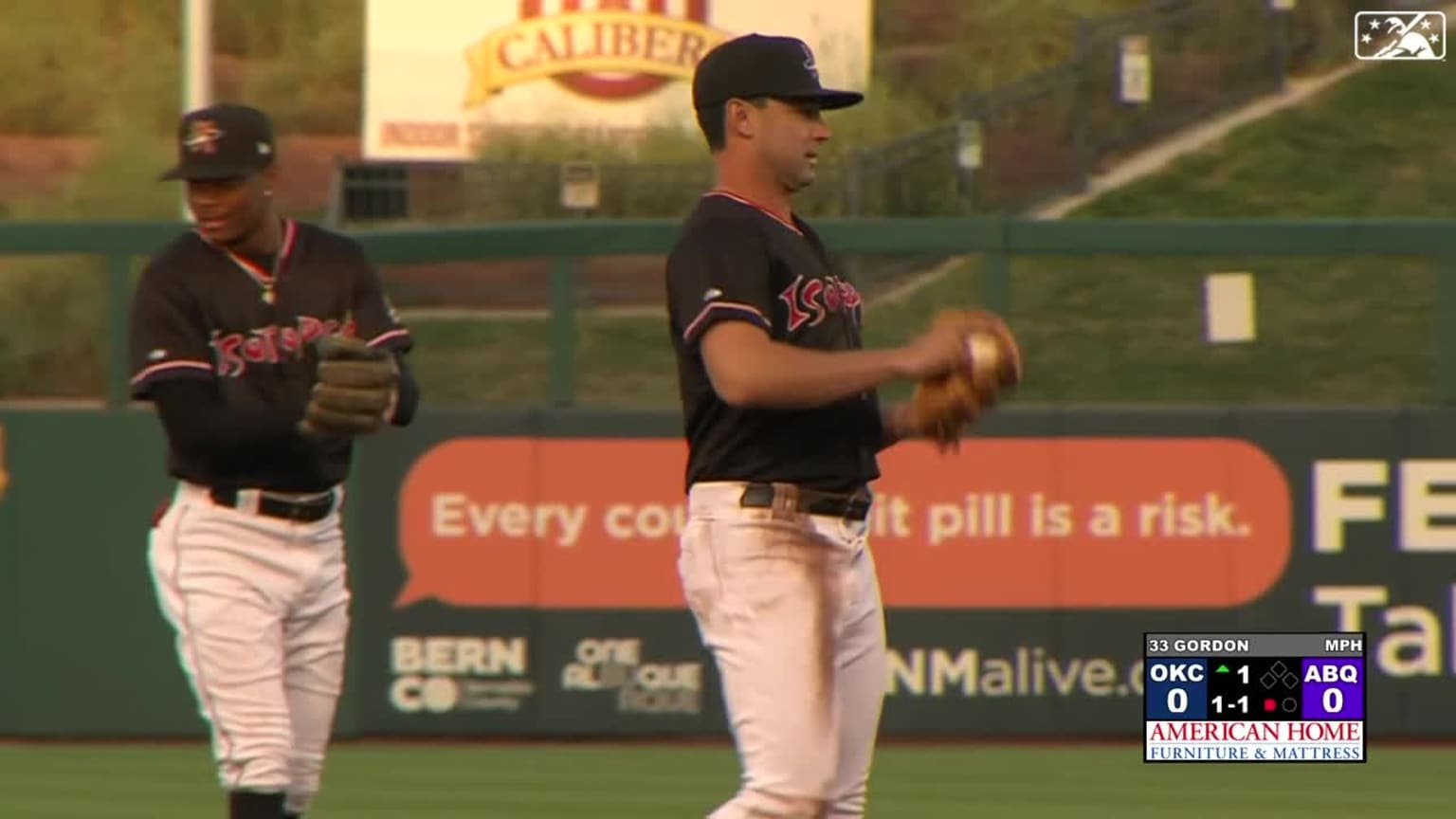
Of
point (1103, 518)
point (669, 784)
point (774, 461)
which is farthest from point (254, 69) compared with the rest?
point (774, 461)

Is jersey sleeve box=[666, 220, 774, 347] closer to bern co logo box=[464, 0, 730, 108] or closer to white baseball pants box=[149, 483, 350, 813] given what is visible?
white baseball pants box=[149, 483, 350, 813]

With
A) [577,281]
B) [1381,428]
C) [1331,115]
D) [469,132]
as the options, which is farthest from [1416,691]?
[469,132]

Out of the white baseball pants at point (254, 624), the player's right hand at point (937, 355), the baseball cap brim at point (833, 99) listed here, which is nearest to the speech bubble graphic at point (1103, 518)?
the white baseball pants at point (254, 624)

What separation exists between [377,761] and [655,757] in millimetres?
974

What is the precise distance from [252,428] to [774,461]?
131cm

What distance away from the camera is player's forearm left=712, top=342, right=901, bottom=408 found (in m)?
4.49

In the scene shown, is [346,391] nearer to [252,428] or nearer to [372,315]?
[252,428]

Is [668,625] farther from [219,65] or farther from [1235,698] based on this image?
[219,65]

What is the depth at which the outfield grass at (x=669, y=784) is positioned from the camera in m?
7.92

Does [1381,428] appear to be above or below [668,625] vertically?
above

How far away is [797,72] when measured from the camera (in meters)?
4.73

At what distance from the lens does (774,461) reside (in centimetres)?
472

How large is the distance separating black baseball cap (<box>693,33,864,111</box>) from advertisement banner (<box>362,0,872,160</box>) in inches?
772

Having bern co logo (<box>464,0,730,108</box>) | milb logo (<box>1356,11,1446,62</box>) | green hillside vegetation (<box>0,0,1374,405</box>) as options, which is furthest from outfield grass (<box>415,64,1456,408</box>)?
bern co logo (<box>464,0,730,108</box>)
